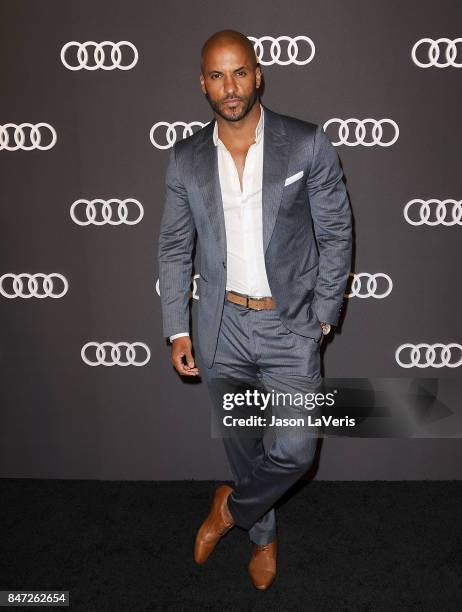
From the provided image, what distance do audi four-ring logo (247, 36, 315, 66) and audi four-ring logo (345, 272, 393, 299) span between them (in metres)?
0.99

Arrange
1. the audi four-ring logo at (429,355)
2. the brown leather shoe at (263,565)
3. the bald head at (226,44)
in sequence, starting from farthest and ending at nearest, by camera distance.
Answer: the audi four-ring logo at (429,355)
the brown leather shoe at (263,565)
the bald head at (226,44)

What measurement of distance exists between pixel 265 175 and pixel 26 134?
125 centimetres

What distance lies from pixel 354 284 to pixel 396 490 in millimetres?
1084

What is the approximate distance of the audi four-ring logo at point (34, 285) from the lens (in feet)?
9.56

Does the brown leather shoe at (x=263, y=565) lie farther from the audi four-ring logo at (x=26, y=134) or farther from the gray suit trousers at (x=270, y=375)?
the audi four-ring logo at (x=26, y=134)

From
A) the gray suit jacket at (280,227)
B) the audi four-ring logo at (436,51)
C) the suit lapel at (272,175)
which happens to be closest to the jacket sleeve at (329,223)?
the gray suit jacket at (280,227)

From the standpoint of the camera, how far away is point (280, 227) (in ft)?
7.11

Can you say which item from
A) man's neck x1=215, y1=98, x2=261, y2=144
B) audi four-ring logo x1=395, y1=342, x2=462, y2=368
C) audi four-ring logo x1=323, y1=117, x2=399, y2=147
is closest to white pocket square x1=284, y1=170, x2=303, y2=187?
man's neck x1=215, y1=98, x2=261, y2=144

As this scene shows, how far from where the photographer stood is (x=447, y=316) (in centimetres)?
288

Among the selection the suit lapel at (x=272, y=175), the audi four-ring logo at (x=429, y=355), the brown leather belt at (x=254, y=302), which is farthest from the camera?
the audi four-ring logo at (x=429, y=355)

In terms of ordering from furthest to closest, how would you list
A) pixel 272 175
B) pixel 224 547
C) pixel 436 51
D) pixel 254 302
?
pixel 224 547 < pixel 436 51 < pixel 254 302 < pixel 272 175

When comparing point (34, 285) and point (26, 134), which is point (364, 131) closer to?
point (26, 134)

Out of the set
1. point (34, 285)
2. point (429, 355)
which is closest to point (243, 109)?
point (34, 285)

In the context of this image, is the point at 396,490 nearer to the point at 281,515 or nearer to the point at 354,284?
the point at 281,515
